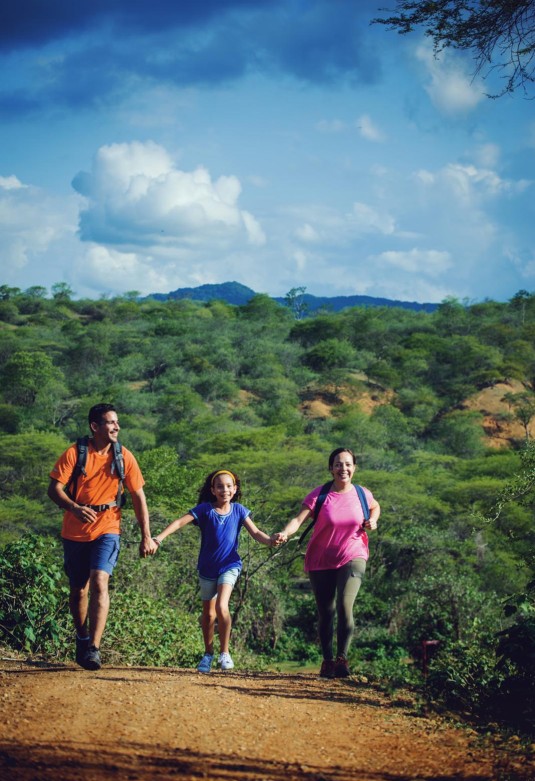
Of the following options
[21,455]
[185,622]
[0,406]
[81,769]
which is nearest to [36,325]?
[0,406]

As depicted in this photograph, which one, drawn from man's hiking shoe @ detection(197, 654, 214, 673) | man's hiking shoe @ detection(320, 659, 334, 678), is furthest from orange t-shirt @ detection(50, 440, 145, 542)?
man's hiking shoe @ detection(320, 659, 334, 678)

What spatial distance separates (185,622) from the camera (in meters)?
7.92

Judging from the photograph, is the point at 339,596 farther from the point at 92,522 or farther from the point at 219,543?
the point at 92,522

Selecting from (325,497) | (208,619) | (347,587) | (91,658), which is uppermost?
(325,497)

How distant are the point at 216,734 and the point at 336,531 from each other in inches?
74.4

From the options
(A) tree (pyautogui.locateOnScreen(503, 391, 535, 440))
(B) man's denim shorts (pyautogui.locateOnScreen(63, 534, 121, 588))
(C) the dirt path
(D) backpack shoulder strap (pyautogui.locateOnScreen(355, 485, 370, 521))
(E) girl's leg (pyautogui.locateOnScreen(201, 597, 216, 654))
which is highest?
(A) tree (pyautogui.locateOnScreen(503, 391, 535, 440))

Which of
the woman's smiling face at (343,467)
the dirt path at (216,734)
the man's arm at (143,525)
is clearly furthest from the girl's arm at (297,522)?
the dirt path at (216,734)

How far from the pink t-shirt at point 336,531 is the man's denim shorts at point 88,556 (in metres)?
1.24

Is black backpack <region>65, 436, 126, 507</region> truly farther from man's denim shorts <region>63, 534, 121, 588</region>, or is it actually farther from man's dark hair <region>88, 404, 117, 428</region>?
man's denim shorts <region>63, 534, 121, 588</region>

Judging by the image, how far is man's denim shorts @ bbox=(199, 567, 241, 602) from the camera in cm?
541

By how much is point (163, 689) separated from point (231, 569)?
1.00m

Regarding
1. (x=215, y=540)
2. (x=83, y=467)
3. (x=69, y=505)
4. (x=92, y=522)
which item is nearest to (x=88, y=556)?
(x=92, y=522)

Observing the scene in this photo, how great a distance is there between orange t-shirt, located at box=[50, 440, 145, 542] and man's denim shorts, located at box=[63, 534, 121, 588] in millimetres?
36

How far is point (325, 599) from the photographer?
18.5ft
